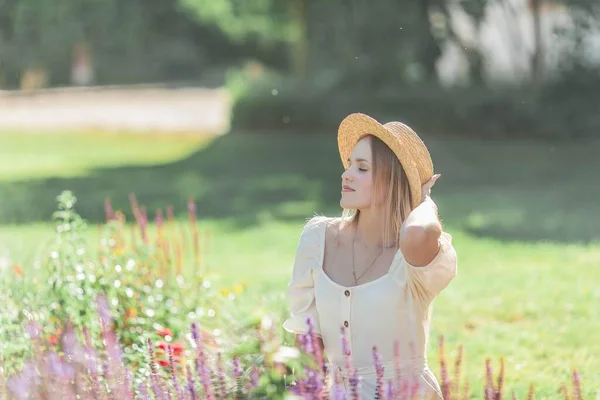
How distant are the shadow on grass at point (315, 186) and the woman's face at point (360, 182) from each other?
7.08 metres

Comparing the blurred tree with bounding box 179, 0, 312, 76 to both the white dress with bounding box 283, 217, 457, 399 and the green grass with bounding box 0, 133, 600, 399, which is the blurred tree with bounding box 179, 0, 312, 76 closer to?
the green grass with bounding box 0, 133, 600, 399

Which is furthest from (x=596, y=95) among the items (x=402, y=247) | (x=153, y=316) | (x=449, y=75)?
(x=402, y=247)

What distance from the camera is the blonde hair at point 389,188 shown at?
355 centimetres

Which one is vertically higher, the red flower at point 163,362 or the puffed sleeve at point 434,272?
the puffed sleeve at point 434,272

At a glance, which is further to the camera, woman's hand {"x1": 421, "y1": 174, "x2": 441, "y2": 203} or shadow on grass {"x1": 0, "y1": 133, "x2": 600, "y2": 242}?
shadow on grass {"x1": 0, "y1": 133, "x2": 600, "y2": 242}

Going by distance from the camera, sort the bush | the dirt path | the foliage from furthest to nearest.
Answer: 1. the dirt path
2. the bush
3. the foliage

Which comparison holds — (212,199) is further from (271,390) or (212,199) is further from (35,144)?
(271,390)

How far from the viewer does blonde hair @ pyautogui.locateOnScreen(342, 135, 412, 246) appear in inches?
140

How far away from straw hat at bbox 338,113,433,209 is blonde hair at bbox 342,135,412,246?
0.08 ft

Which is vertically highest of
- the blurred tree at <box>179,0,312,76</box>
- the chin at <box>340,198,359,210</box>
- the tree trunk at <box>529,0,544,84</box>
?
the blurred tree at <box>179,0,312,76</box>

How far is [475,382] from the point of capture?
18.1 feet

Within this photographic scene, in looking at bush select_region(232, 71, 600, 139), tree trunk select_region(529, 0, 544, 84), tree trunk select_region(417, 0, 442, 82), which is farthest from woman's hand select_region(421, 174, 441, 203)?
tree trunk select_region(529, 0, 544, 84)

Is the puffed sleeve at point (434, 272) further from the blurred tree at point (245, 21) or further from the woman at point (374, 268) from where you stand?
the blurred tree at point (245, 21)

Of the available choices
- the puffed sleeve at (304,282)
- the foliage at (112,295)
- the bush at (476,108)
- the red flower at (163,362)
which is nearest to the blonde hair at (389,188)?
the puffed sleeve at (304,282)
